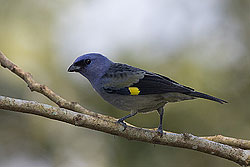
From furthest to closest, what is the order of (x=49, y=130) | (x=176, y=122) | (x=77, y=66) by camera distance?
(x=49, y=130), (x=176, y=122), (x=77, y=66)

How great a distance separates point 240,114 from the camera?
8625 mm

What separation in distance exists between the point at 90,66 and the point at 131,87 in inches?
33.5

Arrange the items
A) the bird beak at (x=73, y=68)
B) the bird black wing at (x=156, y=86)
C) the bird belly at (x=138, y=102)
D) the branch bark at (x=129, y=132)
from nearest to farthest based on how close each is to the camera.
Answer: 1. the branch bark at (x=129, y=132)
2. the bird black wing at (x=156, y=86)
3. the bird belly at (x=138, y=102)
4. the bird beak at (x=73, y=68)

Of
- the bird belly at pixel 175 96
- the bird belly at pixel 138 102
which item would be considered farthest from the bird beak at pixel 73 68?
the bird belly at pixel 175 96

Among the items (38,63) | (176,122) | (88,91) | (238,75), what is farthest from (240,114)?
(38,63)

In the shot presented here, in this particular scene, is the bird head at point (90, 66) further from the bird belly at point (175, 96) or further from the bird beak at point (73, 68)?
the bird belly at point (175, 96)

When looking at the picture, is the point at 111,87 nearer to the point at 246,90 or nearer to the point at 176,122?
the point at 176,122

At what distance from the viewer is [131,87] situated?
17.0 feet

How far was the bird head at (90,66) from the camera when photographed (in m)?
5.57

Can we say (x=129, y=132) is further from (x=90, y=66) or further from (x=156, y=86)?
(x=90, y=66)

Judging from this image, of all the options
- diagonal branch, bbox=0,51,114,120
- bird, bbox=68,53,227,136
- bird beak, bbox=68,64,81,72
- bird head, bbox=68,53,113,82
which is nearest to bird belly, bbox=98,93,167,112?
bird, bbox=68,53,227,136

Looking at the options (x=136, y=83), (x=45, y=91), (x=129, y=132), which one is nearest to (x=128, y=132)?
(x=129, y=132)

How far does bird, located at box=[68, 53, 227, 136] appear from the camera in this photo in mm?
4891

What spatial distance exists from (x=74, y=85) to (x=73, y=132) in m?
1.19
